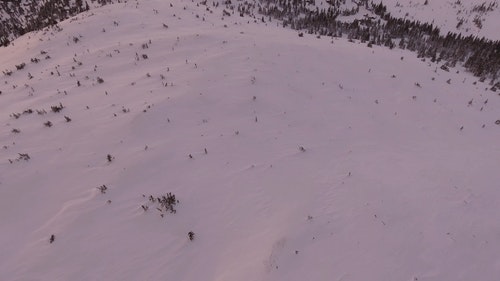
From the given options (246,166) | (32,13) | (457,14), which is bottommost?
(457,14)

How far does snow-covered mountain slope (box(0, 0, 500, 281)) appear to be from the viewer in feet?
16.0

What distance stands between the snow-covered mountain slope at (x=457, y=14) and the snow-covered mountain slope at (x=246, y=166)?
7.68 meters

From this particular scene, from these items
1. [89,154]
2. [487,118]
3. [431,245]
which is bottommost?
[487,118]

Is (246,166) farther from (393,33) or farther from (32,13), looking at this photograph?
(32,13)

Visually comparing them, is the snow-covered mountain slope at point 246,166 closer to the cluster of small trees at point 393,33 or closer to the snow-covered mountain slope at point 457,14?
the cluster of small trees at point 393,33

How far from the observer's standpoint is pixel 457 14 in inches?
721

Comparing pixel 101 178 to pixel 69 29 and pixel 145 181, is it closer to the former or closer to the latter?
pixel 145 181

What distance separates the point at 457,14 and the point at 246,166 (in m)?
16.9

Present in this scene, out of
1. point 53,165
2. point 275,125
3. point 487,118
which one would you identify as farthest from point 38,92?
point 487,118

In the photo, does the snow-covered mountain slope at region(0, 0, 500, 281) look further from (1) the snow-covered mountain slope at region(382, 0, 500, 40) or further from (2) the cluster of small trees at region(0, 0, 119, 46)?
(1) the snow-covered mountain slope at region(382, 0, 500, 40)

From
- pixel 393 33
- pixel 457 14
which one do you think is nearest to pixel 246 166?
pixel 393 33

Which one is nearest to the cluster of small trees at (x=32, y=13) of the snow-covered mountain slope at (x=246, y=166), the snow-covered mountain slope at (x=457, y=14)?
the snow-covered mountain slope at (x=246, y=166)

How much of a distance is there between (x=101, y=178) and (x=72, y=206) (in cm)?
64

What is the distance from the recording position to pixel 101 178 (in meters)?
6.18
